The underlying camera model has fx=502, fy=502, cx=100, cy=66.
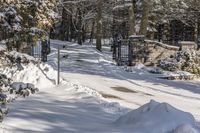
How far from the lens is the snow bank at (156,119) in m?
9.38

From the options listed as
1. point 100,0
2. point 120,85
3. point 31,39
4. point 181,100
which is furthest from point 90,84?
point 100,0

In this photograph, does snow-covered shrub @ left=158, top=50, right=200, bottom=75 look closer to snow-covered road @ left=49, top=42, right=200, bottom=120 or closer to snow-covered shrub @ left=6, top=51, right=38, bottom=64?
snow-covered road @ left=49, top=42, right=200, bottom=120

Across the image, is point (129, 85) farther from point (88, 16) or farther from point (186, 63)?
point (88, 16)

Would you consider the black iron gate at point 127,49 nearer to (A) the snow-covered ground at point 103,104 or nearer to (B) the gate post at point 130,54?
(B) the gate post at point 130,54

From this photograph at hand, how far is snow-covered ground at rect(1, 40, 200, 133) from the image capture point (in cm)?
975

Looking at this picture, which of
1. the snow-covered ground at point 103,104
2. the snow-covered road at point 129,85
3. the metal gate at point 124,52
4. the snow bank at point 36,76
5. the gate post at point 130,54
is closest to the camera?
the snow-covered ground at point 103,104

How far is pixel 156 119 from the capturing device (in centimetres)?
987

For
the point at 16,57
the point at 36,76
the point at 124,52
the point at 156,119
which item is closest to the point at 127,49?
the point at 124,52

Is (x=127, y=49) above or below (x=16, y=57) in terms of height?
below

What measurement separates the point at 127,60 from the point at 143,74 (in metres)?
4.11

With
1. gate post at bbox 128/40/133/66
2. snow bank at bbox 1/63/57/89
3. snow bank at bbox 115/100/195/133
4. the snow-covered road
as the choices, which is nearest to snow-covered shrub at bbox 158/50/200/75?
the snow-covered road

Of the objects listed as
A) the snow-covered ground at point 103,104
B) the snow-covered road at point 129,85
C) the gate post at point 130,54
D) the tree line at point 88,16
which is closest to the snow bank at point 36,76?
the snow-covered ground at point 103,104

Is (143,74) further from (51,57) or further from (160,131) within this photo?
(160,131)

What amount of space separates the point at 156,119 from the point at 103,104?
354 cm
